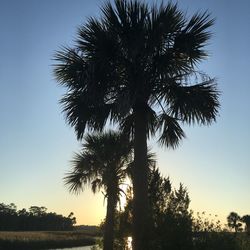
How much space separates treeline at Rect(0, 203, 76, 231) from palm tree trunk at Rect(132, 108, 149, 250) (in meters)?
114

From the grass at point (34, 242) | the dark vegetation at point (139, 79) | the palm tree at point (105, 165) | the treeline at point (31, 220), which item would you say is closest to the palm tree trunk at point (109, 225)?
the palm tree at point (105, 165)

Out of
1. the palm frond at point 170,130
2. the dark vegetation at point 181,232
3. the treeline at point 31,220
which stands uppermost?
the treeline at point 31,220

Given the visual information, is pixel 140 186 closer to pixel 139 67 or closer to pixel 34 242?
pixel 139 67

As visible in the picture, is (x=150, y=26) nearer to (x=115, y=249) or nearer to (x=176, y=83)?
(x=176, y=83)

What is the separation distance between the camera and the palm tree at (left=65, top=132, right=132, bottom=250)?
2275cm

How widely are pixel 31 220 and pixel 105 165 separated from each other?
4641 inches

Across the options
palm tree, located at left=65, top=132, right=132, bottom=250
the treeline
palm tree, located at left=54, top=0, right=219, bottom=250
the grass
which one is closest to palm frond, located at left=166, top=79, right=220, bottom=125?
palm tree, located at left=54, top=0, right=219, bottom=250

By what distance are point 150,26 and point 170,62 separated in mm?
1195

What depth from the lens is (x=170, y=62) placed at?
47.2 feet

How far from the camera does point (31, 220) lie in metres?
136

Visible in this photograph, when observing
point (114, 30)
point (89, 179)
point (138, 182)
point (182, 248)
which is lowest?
point (182, 248)

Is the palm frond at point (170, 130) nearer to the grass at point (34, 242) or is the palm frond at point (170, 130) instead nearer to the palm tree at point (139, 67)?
the palm tree at point (139, 67)

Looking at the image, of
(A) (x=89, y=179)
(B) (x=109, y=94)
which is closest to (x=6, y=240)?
(A) (x=89, y=179)

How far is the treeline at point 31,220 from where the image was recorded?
124 m
